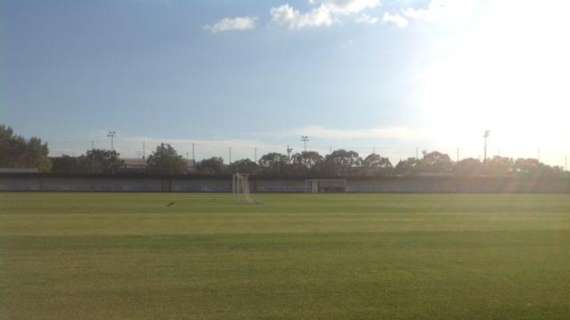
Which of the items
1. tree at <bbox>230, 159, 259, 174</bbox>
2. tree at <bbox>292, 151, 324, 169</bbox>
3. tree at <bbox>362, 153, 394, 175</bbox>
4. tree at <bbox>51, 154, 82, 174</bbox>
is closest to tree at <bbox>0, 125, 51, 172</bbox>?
tree at <bbox>51, 154, 82, 174</bbox>

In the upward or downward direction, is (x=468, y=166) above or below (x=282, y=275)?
above

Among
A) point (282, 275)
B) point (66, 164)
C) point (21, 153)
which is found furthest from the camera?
point (66, 164)

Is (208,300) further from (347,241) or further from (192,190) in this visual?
(192,190)

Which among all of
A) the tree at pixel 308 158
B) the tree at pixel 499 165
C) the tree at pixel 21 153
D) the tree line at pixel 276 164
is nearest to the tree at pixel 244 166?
the tree line at pixel 276 164

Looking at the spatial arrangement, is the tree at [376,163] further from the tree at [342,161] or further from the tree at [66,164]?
the tree at [66,164]

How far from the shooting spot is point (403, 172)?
472 ft

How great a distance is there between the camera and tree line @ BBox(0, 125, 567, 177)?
11225 cm

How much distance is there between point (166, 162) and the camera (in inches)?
4845

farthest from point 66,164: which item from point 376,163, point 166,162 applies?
point 376,163

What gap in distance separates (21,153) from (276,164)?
199 feet

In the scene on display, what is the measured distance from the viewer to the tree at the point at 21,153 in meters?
111

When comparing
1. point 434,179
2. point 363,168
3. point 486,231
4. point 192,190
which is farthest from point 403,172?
point 486,231

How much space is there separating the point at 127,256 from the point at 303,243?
16.1 feet

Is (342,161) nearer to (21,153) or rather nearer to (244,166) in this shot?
(244,166)
